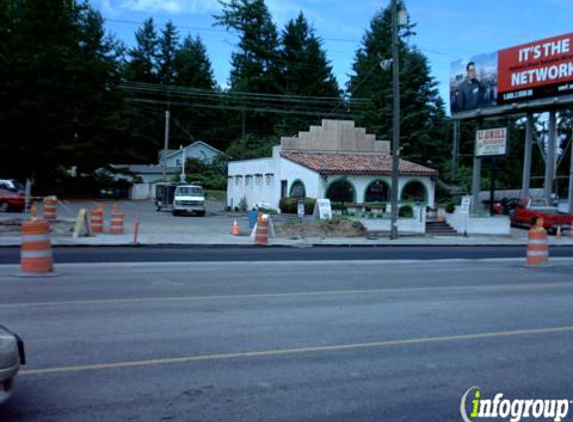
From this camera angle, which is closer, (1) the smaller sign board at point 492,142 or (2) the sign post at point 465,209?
(2) the sign post at point 465,209

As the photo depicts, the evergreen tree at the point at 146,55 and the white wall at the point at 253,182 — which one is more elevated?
the evergreen tree at the point at 146,55

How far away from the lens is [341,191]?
40969 millimetres

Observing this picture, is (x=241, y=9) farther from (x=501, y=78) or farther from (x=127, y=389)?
(x=127, y=389)

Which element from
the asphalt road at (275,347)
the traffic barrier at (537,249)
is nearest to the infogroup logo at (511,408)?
the asphalt road at (275,347)

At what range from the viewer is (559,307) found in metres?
11.0

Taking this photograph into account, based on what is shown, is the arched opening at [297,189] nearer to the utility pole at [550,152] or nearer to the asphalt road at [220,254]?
the utility pole at [550,152]

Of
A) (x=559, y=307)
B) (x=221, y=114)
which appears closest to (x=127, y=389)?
(x=559, y=307)

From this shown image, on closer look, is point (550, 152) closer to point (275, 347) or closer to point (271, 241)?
point (271, 241)

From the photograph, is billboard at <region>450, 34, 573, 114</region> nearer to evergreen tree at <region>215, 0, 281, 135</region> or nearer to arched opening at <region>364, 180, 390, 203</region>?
arched opening at <region>364, 180, 390, 203</region>

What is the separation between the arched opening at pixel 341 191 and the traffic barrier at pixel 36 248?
27.8m

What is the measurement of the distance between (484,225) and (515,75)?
11220mm

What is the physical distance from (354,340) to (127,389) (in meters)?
3.09

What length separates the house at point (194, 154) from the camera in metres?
81.9

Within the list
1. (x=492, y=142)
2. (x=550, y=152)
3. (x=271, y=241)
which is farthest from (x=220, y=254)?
(x=550, y=152)
